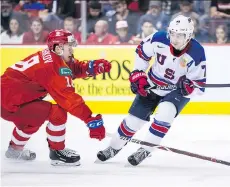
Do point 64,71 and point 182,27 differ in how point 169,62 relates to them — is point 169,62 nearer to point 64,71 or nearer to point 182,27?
point 182,27

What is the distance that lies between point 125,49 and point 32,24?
930mm

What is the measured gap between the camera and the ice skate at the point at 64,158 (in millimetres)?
4254

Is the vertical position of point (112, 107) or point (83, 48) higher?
point (83, 48)

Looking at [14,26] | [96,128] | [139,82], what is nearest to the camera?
[96,128]

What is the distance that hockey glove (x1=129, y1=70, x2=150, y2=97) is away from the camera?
4.27m

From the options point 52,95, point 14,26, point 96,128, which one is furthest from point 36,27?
point 96,128

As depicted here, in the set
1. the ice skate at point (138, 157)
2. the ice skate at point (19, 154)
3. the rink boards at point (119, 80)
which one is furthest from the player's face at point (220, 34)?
the ice skate at point (19, 154)

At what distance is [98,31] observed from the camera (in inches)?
247

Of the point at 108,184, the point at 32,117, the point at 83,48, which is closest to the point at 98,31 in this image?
the point at 83,48

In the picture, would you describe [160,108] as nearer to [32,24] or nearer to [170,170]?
[170,170]

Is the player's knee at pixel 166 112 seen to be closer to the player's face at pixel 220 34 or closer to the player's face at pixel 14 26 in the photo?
the player's face at pixel 220 34

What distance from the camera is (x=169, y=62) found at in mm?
4332

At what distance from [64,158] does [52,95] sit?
0.42 metres

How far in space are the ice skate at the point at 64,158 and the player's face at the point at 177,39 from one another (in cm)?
87
